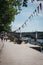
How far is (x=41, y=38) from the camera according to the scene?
14325 cm

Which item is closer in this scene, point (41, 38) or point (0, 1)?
point (0, 1)

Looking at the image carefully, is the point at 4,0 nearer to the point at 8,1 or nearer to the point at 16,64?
the point at 8,1

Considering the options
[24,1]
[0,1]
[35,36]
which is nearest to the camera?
[24,1]

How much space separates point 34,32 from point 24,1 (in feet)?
383

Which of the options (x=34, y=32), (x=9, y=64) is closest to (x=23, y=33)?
(x=34, y=32)

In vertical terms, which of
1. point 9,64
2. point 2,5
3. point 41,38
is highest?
point 2,5

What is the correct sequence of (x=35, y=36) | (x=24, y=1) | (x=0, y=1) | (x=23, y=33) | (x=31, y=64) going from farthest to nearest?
(x=23, y=33), (x=35, y=36), (x=0, y=1), (x=24, y=1), (x=31, y=64)

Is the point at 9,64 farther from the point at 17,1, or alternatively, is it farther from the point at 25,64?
the point at 17,1

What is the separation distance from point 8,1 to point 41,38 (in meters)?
118

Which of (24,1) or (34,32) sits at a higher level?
(24,1)

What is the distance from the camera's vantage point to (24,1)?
19.0m

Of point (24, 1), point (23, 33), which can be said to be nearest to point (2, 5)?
point (24, 1)

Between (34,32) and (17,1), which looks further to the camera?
(34,32)

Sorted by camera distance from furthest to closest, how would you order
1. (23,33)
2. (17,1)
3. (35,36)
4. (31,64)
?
(23,33) < (35,36) < (17,1) < (31,64)
